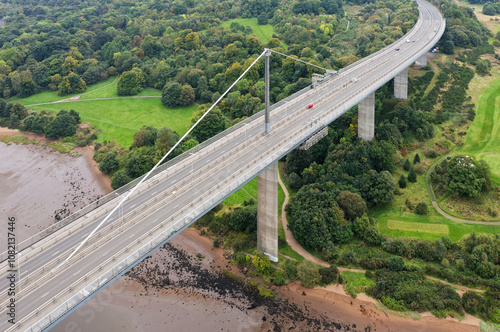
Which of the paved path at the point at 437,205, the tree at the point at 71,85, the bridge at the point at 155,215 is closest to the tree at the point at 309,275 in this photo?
→ the bridge at the point at 155,215

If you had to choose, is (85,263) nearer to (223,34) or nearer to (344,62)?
(344,62)

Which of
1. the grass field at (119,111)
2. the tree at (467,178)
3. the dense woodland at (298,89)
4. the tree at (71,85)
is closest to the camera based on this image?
the dense woodland at (298,89)

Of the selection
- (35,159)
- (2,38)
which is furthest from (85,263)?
(2,38)

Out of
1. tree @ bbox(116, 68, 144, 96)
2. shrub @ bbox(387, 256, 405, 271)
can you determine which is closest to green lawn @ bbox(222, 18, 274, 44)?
tree @ bbox(116, 68, 144, 96)

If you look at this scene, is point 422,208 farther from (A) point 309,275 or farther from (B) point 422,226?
(A) point 309,275

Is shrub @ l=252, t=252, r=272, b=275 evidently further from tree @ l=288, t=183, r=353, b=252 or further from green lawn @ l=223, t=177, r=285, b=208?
green lawn @ l=223, t=177, r=285, b=208

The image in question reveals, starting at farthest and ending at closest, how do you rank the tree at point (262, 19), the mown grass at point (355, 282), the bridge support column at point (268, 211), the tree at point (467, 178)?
the tree at point (262, 19) → the tree at point (467, 178) → the bridge support column at point (268, 211) → the mown grass at point (355, 282)

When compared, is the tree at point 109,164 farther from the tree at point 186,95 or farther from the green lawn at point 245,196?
the tree at point 186,95
